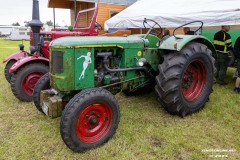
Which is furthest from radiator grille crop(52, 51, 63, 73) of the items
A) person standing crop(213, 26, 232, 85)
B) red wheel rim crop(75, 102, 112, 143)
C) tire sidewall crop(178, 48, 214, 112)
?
person standing crop(213, 26, 232, 85)

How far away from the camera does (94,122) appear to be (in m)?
2.65

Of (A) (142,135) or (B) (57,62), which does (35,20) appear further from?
(A) (142,135)

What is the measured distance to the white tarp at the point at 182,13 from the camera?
489 cm

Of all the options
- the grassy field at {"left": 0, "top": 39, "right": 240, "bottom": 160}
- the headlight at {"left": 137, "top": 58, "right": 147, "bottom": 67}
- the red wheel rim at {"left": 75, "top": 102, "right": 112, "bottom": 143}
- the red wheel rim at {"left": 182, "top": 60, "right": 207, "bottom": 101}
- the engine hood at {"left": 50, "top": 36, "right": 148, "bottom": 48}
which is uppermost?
the engine hood at {"left": 50, "top": 36, "right": 148, "bottom": 48}

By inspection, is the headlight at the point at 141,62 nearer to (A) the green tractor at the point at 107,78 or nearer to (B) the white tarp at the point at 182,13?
(A) the green tractor at the point at 107,78

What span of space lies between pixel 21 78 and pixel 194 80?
3244 mm

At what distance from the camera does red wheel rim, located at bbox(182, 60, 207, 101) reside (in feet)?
12.0

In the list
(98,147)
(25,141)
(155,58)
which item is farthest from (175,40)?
(25,141)

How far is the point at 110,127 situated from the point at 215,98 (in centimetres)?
268

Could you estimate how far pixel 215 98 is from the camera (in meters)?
4.41

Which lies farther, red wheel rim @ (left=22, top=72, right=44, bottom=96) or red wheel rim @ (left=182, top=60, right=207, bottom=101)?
red wheel rim @ (left=22, top=72, right=44, bottom=96)

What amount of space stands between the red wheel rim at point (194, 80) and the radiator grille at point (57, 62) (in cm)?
207

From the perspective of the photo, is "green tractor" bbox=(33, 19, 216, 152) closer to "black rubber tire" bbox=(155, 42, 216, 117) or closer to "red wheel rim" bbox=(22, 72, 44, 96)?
"black rubber tire" bbox=(155, 42, 216, 117)

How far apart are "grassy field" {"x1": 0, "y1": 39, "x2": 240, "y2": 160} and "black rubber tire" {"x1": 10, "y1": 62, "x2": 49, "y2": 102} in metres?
0.17
